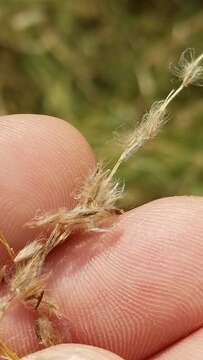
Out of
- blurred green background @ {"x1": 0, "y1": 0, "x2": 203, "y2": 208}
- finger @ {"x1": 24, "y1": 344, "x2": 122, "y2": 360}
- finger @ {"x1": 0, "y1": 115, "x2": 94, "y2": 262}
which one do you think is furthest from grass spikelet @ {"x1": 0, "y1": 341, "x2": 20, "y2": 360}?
blurred green background @ {"x1": 0, "y1": 0, "x2": 203, "y2": 208}

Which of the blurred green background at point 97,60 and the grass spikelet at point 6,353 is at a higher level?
the blurred green background at point 97,60

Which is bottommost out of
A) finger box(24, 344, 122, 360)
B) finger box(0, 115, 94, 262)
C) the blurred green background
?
finger box(24, 344, 122, 360)

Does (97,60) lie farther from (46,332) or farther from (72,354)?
(72,354)

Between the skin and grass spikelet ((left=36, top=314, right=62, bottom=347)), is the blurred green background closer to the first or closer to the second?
the skin

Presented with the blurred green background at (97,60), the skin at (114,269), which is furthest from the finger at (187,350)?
the blurred green background at (97,60)

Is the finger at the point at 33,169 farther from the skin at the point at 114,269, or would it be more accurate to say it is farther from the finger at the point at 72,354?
the finger at the point at 72,354

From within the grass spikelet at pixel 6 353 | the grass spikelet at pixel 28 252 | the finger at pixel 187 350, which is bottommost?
the finger at pixel 187 350

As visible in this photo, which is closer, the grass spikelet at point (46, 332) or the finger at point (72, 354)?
the finger at point (72, 354)
